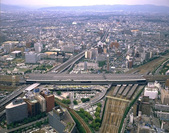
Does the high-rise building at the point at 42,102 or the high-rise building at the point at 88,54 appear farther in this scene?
the high-rise building at the point at 88,54

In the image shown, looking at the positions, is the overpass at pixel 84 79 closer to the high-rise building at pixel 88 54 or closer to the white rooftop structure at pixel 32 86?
the white rooftop structure at pixel 32 86

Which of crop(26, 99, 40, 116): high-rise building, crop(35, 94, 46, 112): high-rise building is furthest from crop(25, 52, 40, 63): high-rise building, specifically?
crop(26, 99, 40, 116): high-rise building

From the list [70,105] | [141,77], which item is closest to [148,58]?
[141,77]

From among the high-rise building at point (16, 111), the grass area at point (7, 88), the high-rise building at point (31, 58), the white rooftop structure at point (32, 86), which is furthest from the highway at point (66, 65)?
the high-rise building at point (16, 111)

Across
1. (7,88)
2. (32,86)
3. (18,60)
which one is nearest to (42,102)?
(32,86)

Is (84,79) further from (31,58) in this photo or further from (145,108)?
(31,58)

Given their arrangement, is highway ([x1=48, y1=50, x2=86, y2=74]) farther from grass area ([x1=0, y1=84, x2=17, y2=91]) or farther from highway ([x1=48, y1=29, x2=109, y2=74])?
grass area ([x1=0, y1=84, x2=17, y2=91])
